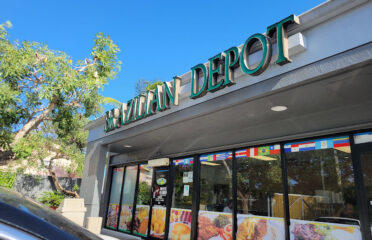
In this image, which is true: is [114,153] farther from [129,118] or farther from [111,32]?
[111,32]

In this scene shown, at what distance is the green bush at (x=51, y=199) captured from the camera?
1395 cm

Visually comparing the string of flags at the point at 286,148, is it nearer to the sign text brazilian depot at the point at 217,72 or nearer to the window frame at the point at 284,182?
the window frame at the point at 284,182

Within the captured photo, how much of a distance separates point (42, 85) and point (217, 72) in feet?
25.9

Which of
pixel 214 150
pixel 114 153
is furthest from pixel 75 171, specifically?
pixel 214 150

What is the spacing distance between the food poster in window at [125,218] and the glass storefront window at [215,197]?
3647mm

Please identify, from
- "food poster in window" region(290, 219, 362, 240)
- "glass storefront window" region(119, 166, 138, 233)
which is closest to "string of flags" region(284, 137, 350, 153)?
"food poster in window" region(290, 219, 362, 240)

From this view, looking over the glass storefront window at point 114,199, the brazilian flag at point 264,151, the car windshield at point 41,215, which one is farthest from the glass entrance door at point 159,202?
the car windshield at point 41,215

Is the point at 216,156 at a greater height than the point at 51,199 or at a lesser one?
greater

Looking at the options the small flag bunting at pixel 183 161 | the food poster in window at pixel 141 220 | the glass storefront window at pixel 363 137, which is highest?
the glass storefront window at pixel 363 137

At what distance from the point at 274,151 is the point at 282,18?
125 inches

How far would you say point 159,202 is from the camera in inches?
359

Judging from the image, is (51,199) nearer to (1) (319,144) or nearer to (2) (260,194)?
(2) (260,194)

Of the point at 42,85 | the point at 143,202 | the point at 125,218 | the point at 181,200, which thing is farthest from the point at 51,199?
the point at 181,200

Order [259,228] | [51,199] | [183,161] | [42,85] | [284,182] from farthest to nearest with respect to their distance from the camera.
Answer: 1. [51,199]
2. [42,85]
3. [183,161]
4. [259,228]
5. [284,182]
